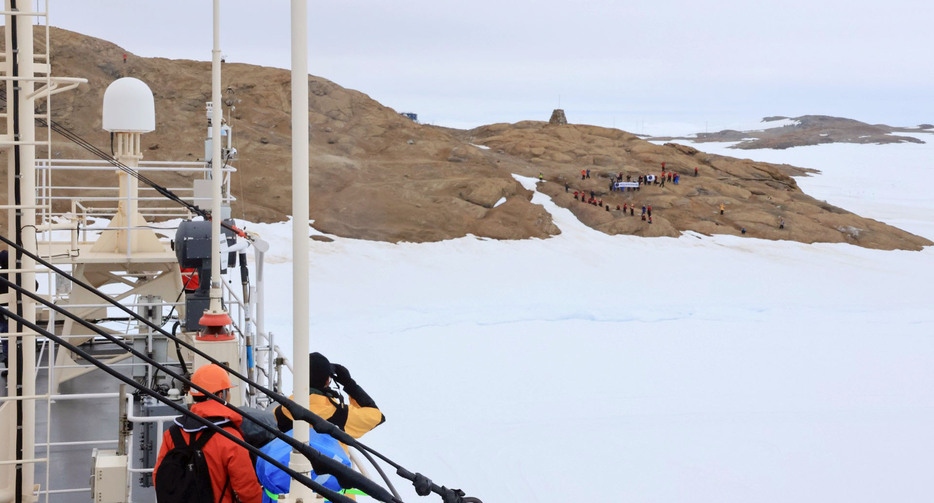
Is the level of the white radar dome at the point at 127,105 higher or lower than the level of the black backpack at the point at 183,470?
higher

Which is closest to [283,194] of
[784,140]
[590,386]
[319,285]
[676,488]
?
[319,285]

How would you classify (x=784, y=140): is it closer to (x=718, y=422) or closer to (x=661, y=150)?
(x=661, y=150)

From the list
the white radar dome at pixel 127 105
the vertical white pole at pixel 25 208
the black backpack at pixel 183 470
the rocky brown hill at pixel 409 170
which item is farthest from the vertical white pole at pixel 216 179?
the rocky brown hill at pixel 409 170

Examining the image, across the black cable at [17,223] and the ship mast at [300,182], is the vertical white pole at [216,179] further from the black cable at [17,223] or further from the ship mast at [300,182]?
the ship mast at [300,182]

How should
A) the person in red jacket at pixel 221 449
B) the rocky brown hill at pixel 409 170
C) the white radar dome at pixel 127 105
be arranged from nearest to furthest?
the person in red jacket at pixel 221 449 → the white radar dome at pixel 127 105 → the rocky brown hill at pixel 409 170

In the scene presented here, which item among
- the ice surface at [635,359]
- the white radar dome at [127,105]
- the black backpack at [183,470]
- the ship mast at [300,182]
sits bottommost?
the ice surface at [635,359]

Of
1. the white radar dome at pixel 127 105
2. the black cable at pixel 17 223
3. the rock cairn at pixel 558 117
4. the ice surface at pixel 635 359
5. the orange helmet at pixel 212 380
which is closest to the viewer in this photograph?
the orange helmet at pixel 212 380

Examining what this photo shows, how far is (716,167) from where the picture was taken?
4459 centimetres

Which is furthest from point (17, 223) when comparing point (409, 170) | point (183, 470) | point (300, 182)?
point (409, 170)

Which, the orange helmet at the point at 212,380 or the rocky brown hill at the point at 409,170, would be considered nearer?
the orange helmet at the point at 212,380

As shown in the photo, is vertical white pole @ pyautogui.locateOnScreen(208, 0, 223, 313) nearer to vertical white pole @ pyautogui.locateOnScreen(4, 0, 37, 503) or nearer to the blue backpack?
vertical white pole @ pyautogui.locateOnScreen(4, 0, 37, 503)

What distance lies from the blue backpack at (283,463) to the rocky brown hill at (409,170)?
25.2 m

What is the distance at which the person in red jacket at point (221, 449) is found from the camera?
15.3ft

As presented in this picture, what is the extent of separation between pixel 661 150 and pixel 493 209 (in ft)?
50.3
